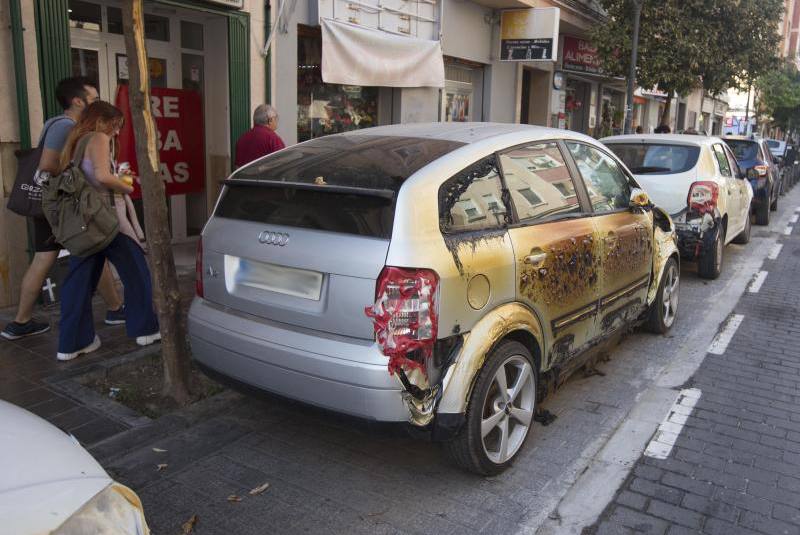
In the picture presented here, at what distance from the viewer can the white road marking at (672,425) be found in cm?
395

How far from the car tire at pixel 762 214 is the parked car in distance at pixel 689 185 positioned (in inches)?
220

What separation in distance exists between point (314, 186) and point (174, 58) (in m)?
5.61

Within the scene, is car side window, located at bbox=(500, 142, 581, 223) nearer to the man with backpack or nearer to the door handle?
the door handle

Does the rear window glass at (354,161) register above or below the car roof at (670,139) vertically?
below

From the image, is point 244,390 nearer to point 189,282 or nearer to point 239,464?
point 239,464

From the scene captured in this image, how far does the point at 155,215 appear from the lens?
4.31 meters

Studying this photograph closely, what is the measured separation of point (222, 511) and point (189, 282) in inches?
167

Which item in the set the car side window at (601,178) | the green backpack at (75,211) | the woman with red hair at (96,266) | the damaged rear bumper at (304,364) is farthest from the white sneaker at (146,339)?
the car side window at (601,178)

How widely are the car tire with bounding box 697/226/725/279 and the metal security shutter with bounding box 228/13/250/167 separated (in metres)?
5.64

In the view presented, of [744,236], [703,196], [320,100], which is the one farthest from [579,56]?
[703,196]

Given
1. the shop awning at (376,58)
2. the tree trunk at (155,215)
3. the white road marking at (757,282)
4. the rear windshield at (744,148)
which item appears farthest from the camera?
the rear windshield at (744,148)

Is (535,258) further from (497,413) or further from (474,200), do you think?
(497,413)

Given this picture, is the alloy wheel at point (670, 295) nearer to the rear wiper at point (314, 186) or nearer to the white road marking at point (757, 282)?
the white road marking at point (757, 282)

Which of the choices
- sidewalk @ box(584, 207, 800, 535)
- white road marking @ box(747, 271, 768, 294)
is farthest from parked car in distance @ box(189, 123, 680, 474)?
white road marking @ box(747, 271, 768, 294)
